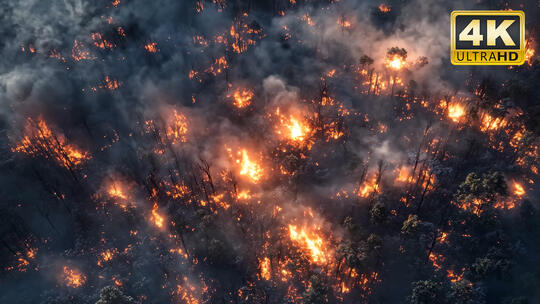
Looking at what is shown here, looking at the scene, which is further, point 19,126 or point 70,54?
point 70,54

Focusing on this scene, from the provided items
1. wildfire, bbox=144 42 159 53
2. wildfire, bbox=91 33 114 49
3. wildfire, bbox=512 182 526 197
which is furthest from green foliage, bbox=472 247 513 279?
wildfire, bbox=91 33 114 49

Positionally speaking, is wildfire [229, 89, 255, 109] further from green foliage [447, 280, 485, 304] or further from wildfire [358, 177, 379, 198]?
green foliage [447, 280, 485, 304]

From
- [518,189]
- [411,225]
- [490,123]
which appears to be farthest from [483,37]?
[411,225]

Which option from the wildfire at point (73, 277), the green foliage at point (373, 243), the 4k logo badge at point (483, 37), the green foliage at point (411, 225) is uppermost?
the 4k logo badge at point (483, 37)

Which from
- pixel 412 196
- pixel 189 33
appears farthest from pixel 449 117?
pixel 189 33

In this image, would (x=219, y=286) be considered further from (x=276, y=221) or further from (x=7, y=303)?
(x=7, y=303)

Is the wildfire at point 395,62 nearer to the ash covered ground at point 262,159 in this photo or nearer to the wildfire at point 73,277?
the ash covered ground at point 262,159

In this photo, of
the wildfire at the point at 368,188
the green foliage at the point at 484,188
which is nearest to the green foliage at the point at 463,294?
the green foliage at the point at 484,188
